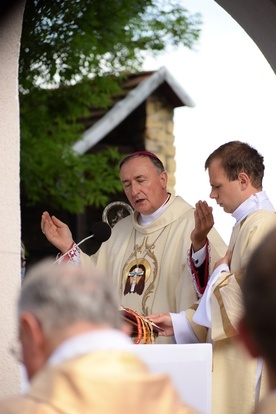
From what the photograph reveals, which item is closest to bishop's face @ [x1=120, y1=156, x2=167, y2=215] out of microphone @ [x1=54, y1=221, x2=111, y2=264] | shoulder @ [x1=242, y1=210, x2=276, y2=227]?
microphone @ [x1=54, y1=221, x2=111, y2=264]

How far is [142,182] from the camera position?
244 inches

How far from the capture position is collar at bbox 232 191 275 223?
18.3ft

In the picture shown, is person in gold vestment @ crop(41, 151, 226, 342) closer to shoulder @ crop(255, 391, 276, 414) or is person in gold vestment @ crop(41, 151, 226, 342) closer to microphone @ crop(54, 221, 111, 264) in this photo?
microphone @ crop(54, 221, 111, 264)

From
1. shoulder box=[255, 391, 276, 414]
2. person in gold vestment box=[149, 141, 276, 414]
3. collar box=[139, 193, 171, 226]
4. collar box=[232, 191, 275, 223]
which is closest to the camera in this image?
shoulder box=[255, 391, 276, 414]

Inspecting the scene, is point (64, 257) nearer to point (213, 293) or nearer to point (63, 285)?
point (213, 293)

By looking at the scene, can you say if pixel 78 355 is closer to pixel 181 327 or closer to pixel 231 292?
pixel 231 292

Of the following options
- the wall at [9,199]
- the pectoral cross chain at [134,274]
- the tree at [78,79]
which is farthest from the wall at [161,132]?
the wall at [9,199]

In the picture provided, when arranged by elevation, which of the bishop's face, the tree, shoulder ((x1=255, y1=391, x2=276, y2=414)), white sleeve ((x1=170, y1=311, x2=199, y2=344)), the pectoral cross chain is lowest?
shoulder ((x1=255, y1=391, x2=276, y2=414))

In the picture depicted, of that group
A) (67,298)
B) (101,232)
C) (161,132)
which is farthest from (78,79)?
(67,298)

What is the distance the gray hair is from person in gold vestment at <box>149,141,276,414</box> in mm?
3199

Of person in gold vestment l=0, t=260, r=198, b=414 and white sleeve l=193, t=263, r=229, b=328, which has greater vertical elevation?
white sleeve l=193, t=263, r=229, b=328

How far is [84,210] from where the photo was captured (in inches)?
538

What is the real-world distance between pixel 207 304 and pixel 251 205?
1.76 feet

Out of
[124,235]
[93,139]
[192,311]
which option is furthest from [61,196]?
[192,311]
